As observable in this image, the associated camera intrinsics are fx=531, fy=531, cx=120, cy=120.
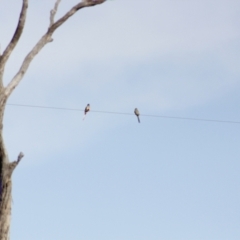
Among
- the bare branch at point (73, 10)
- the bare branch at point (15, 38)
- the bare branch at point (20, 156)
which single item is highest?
the bare branch at point (73, 10)

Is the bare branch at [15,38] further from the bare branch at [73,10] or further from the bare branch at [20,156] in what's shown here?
the bare branch at [20,156]

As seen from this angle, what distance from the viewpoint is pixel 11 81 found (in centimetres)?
975

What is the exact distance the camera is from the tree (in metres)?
9.20

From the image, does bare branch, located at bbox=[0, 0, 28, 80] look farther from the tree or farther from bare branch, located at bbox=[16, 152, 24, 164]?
bare branch, located at bbox=[16, 152, 24, 164]

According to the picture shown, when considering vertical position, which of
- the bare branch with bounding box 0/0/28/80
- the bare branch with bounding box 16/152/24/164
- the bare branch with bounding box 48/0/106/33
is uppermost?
the bare branch with bounding box 48/0/106/33

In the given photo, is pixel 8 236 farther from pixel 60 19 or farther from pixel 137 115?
pixel 137 115

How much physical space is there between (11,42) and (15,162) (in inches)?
89.9

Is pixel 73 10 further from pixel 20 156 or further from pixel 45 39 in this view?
pixel 20 156

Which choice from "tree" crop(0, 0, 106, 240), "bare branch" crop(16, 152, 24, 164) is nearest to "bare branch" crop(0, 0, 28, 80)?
"tree" crop(0, 0, 106, 240)

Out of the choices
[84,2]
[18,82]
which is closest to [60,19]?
[84,2]

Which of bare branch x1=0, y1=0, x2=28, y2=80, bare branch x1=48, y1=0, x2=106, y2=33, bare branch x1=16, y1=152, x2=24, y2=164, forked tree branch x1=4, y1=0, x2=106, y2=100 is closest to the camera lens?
bare branch x1=16, y1=152, x2=24, y2=164

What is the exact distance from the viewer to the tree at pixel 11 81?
9203mm

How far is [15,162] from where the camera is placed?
9172mm

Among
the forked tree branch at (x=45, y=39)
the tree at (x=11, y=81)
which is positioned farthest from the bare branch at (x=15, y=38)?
the forked tree branch at (x=45, y=39)
